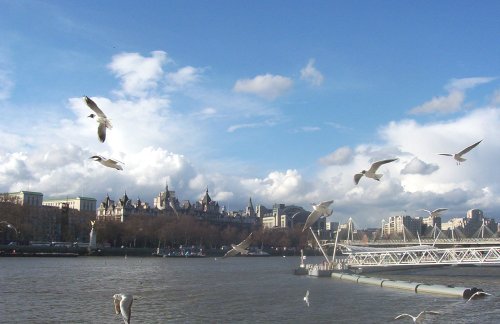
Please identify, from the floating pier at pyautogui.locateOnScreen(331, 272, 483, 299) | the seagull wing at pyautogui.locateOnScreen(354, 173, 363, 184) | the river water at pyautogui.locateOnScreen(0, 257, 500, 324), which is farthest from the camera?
the floating pier at pyautogui.locateOnScreen(331, 272, 483, 299)

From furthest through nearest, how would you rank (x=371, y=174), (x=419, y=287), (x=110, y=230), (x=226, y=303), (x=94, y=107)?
(x=110, y=230) → (x=419, y=287) → (x=226, y=303) → (x=371, y=174) → (x=94, y=107)

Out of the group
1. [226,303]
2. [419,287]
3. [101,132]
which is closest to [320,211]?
[101,132]

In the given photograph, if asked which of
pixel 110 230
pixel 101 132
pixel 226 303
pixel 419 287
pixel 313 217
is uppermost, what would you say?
pixel 110 230

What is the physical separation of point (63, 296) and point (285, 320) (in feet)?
69.9

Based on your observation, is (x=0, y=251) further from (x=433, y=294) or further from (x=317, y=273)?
(x=433, y=294)

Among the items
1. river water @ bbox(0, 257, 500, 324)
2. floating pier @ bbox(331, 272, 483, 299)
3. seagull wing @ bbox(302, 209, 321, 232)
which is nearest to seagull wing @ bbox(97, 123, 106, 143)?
seagull wing @ bbox(302, 209, 321, 232)

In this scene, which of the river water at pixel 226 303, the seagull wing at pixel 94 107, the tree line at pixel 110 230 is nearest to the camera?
the seagull wing at pixel 94 107

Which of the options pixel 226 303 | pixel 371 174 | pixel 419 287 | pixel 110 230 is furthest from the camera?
pixel 110 230

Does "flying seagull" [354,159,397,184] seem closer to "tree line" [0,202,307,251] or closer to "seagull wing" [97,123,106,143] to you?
"seagull wing" [97,123,106,143]

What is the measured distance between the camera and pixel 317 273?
3066 inches

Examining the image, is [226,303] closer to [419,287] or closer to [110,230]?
[419,287]

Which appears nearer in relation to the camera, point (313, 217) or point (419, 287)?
point (313, 217)

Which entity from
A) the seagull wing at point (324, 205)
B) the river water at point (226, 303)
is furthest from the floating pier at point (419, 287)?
the seagull wing at point (324, 205)

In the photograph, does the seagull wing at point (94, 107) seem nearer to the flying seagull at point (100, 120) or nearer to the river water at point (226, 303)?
the flying seagull at point (100, 120)
